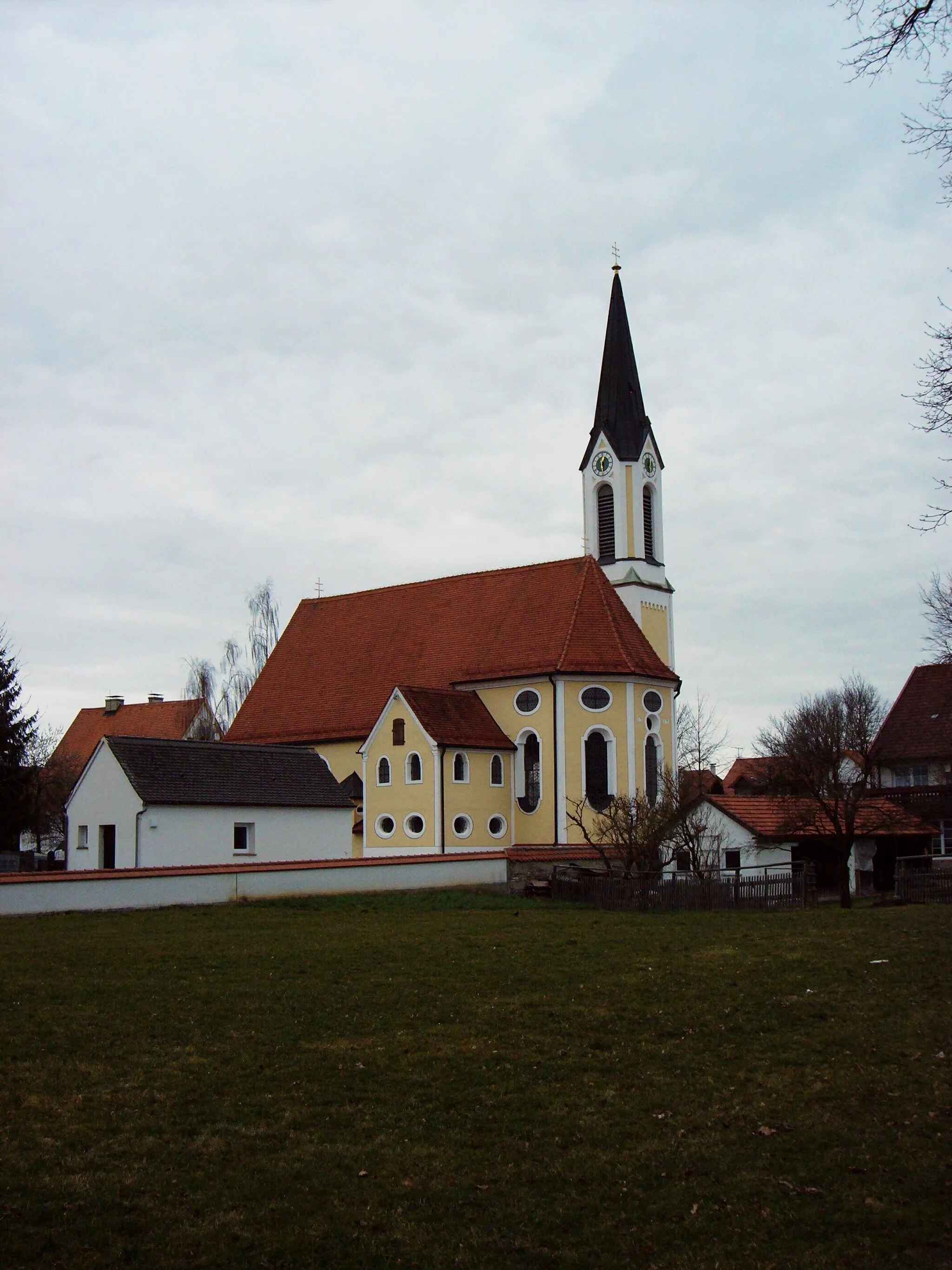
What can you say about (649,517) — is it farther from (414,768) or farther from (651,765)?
(414,768)

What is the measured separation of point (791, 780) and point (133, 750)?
20.0 meters

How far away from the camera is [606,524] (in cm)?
5034

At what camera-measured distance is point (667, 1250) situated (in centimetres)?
761

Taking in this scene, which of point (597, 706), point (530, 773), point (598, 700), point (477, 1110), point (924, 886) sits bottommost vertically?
point (477, 1110)

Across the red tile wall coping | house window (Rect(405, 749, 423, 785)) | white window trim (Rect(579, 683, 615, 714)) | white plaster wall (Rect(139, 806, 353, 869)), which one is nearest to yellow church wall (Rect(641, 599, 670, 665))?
white window trim (Rect(579, 683, 615, 714))

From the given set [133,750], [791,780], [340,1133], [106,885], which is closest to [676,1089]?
[340,1133]

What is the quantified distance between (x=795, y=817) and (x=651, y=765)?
6.66m

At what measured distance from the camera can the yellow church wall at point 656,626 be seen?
48.7m

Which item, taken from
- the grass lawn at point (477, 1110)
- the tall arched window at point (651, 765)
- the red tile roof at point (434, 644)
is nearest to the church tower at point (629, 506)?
the red tile roof at point (434, 644)

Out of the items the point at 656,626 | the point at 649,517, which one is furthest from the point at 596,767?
the point at 649,517

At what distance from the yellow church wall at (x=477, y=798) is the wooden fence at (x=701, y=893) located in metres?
11.1

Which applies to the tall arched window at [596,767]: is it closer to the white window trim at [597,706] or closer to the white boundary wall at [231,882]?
the white window trim at [597,706]

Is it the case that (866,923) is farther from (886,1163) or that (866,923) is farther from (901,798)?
(901,798)

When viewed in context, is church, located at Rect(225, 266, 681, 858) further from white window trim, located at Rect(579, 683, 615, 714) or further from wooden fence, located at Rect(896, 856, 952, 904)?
wooden fence, located at Rect(896, 856, 952, 904)
